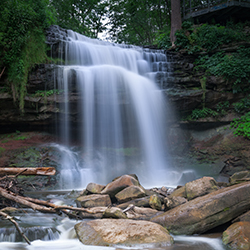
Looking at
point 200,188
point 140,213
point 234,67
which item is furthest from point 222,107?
point 140,213

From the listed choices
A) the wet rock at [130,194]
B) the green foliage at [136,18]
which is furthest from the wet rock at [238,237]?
the green foliage at [136,18]

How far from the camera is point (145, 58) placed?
14.4m

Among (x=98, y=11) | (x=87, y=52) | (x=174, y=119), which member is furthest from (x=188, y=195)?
(x=98, y=11)

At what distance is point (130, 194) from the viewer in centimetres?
628

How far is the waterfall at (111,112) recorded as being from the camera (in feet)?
37.9

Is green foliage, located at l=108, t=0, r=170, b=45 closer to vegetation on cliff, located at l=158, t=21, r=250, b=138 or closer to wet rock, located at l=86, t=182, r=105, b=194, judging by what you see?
vegetation on cliff, located at l=158, t=21, r=250, b=138

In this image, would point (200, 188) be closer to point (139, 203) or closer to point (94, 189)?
point (139, 203)

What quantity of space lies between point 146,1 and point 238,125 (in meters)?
14.5

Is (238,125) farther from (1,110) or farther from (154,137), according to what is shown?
(1,110)

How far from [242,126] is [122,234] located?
33.6 feet

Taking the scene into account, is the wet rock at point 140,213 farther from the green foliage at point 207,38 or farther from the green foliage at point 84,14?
the green foliage at point 84,14

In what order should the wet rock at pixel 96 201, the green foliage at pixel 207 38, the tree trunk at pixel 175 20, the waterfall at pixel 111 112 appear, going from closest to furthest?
the wet rock at pixel 96 201 → the waterfall at pixel 111 112 → the green foliage at pixel 207 38 → the tree trunk at pixel 175 20

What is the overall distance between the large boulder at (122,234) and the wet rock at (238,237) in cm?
101

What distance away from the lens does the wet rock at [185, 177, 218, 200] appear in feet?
19.4
